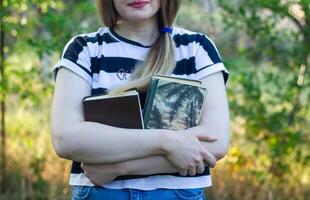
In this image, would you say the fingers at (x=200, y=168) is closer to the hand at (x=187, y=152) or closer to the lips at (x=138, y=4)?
the hand at (x=187, y=152)

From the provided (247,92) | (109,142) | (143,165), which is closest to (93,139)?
(109,142)

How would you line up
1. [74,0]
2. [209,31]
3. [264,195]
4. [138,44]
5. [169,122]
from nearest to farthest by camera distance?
[169,122]
[138,44]
[264,195]
[209,31]
[74,0]

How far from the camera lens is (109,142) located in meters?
2.06

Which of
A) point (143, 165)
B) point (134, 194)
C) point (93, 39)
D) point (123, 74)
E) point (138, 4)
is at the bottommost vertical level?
point (134, 194)

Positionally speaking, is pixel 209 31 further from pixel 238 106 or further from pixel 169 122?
pixel 169 122

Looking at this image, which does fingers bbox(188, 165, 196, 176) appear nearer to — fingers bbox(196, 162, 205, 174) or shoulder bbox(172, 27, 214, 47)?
fingers bbox(196, 162, 205, 174)

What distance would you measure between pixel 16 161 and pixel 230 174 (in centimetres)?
171

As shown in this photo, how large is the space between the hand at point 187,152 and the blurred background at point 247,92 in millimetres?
2252

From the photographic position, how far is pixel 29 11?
16.7 ft

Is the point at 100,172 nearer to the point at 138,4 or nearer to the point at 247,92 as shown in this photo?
the point at 138,4

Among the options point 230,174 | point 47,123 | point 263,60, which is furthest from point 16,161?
point 263,60

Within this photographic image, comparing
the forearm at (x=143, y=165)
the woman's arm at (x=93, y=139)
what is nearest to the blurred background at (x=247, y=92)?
the woman's arm at (x=93, y=139)

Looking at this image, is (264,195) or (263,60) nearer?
(264,195)

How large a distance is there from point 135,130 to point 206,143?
10.3 inches
